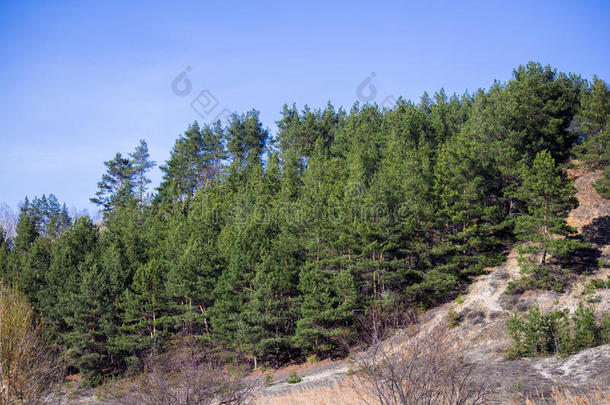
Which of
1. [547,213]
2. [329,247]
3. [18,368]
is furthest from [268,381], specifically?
[547,213]

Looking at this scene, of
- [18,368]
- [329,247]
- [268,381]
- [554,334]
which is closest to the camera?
[18,368]

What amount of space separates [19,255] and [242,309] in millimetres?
33694

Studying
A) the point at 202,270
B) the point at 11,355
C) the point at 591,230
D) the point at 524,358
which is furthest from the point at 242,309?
the point at 591,230

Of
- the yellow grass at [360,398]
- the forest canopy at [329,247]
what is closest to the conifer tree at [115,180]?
the forest canopy at [329,247]

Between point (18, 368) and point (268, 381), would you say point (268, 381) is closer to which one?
point (268, 381)

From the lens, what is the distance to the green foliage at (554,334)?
22.7 metres

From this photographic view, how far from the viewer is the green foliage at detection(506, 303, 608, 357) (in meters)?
22.7

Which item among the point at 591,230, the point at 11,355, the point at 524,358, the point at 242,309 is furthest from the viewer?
the point at 242,309

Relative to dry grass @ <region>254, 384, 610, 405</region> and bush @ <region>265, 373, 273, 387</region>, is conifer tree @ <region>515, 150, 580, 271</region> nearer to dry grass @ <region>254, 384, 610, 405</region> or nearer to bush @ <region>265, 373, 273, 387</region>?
dry grass @ <region>254, 384, 610, 405</region>

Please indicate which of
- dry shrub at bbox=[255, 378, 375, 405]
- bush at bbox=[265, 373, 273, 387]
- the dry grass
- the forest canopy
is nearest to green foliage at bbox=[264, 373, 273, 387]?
bush at bbox=[265, 373, 273, 387]

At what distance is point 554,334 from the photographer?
24.2 m

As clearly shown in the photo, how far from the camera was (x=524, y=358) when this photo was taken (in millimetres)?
24188

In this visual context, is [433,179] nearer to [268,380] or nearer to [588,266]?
[588,266]

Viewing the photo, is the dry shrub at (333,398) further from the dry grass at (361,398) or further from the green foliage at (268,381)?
the green foliage at (268,381)
